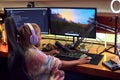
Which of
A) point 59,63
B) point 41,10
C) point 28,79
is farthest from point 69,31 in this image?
point 28,79

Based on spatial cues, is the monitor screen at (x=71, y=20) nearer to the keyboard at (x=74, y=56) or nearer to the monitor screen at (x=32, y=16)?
the monitor screen at (x=32, y=16)

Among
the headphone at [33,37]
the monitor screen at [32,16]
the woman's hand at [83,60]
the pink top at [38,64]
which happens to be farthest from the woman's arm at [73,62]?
the monitor screen at [32,16]

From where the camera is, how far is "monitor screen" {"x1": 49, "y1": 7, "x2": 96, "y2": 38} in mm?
2104

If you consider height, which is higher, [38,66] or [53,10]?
[53,10]

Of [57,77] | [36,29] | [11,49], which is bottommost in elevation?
[57,77]

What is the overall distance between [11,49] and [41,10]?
94 centimetres

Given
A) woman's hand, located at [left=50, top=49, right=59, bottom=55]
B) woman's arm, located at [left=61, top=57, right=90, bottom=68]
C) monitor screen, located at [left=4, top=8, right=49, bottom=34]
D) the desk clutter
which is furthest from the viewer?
monitor screen, located at [left=4, top=8, right=49, bottom=34]

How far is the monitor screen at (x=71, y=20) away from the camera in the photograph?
2.10 m

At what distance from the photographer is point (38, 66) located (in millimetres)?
1467

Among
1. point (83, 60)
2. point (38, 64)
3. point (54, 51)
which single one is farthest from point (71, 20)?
point (38, 64)

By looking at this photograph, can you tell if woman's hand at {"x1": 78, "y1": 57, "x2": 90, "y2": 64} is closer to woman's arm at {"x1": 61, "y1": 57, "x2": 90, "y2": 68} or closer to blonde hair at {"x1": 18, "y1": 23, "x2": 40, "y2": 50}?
woman's arm at {"x1": 61, "y1": 57, "x2": 90, "y2": 68}

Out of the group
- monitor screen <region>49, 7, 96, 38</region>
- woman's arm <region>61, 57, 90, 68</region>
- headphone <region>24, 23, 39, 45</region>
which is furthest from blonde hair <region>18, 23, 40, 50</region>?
monitor screen <region>49, 7, 96, 38</region>

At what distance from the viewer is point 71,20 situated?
7.22 ft

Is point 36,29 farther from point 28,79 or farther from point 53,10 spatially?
point 53,10
